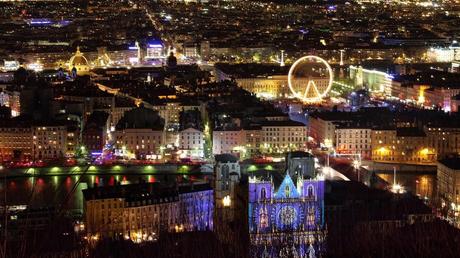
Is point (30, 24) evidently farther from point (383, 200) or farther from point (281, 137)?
point (383, 200)

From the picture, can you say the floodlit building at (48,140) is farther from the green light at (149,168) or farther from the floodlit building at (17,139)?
the green light at (149,168)

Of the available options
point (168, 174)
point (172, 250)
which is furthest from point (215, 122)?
point (172, 250)

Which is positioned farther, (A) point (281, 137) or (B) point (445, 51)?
(B) point (445, 51)

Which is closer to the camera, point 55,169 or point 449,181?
point 449,181

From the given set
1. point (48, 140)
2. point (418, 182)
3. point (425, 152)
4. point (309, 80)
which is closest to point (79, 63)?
point (309, 80)

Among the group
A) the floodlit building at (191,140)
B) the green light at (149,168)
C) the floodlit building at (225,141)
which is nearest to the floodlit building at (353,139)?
the floodlit building at (225,141)

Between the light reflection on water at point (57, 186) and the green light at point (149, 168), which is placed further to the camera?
the green light at point (149, 168)

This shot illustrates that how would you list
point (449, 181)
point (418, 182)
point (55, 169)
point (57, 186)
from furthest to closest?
1. point (55, 169)
2. point (418, 182)
3. point (57, 186)
4. point (449, 181)

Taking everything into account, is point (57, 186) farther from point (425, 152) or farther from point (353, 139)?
point (425, 152)
